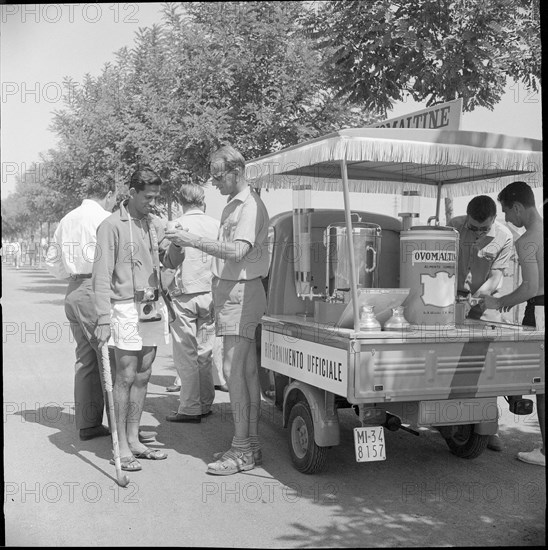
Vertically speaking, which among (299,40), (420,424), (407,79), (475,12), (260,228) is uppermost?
(299,40)

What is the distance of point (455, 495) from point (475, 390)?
2.33 ft

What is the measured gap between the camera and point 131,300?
516 cm

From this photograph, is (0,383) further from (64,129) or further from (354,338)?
(64,129)

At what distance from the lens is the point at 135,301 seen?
5188mm

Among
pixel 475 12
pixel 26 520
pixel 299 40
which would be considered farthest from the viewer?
pixel 299 40

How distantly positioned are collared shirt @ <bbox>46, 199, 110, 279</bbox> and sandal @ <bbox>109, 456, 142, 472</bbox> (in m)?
1.64

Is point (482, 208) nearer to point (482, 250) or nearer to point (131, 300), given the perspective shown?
point (482, 250)

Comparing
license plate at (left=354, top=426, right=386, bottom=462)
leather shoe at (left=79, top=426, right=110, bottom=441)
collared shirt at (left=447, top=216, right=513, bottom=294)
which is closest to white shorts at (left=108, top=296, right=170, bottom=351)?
leather shoe at (left=79, top=426, right=110, bottom=441)

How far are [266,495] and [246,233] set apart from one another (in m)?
1.77

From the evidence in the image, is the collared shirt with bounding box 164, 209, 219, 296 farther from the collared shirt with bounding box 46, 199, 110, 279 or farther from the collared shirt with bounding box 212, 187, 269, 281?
the collared shirt with bounding box 212, 187, 269, 281

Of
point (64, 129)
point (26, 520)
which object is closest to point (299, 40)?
point (26, 520)

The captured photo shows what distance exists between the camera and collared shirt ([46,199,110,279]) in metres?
5.84

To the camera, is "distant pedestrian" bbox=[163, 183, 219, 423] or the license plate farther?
"distant pedestrian" bbox=[163, 183, 219, 423]

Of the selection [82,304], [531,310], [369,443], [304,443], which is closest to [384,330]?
[369,443]
